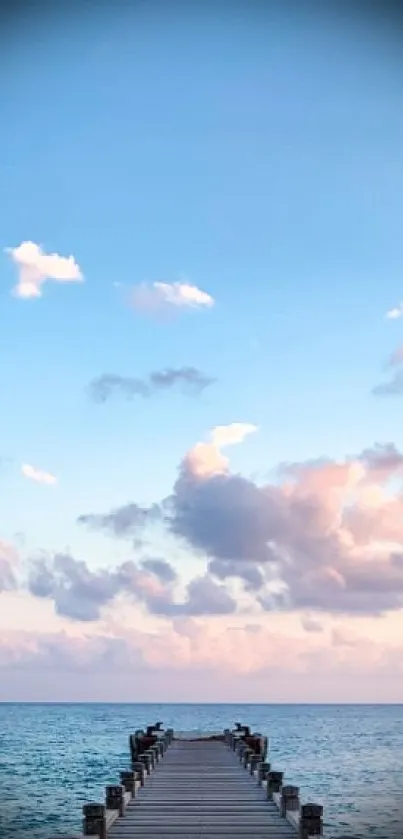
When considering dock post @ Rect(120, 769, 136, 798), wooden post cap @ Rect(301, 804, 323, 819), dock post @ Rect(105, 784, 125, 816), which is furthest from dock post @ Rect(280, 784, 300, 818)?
dock post @ Rect(120, 769, 136, 798)

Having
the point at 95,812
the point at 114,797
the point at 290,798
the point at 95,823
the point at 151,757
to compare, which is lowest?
the point at 95,823

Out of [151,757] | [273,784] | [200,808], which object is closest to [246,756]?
[151,757]

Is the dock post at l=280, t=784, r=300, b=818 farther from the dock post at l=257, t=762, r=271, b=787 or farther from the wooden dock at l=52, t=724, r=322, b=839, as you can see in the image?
the dock post at l=257, t=762, r=271, b=787

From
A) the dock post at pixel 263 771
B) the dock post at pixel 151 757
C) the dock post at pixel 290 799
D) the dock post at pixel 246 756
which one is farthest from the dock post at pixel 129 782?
the dock post at pixel 246 756

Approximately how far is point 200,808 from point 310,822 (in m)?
3.08

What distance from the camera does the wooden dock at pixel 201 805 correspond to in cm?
1188

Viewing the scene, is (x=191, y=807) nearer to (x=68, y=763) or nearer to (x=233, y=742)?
(x=233, y=742)

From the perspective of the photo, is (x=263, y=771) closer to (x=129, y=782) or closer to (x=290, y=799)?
(x=129, y=782)

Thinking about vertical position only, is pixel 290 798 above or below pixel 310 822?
above

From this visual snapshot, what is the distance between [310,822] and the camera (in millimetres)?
11328

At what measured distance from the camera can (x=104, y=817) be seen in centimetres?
1158

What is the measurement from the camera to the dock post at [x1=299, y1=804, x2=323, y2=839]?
11312 millimetres

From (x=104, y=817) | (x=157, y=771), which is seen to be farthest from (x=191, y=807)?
(x=157, y=771)

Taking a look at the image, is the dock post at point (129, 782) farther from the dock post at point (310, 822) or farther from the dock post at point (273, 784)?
the dock post at point (310, 822)
